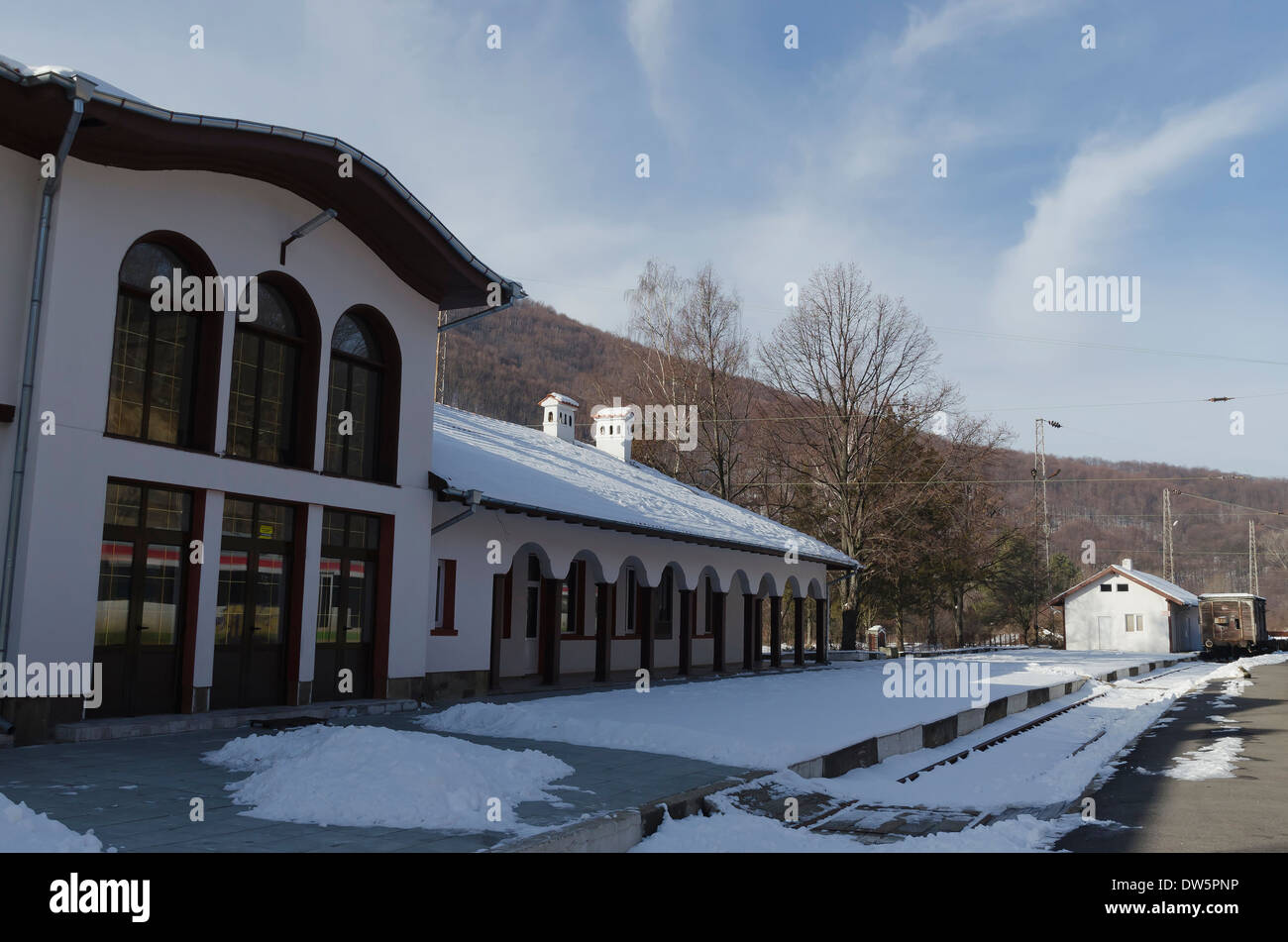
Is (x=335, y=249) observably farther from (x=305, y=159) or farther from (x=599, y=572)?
(x=599, y=572)

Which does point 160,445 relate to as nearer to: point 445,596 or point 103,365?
point 103,365

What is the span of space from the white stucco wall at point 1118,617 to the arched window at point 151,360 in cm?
5616

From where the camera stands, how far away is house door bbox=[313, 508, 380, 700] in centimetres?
1390

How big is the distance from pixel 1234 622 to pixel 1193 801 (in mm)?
62490

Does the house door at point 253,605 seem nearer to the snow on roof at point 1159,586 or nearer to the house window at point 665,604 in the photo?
the house window at point 665,604

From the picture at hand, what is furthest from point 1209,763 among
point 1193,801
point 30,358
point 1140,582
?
point 1140,582

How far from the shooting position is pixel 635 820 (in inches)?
290

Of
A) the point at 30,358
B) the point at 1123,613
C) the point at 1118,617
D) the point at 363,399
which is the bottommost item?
the point at 1118,617

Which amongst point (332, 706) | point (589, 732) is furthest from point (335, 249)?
point (589, 732)

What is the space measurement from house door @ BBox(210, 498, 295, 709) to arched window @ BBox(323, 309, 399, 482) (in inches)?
56.0

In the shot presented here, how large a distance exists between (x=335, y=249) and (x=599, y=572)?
8.34 meters

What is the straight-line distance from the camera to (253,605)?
42.4 ft
